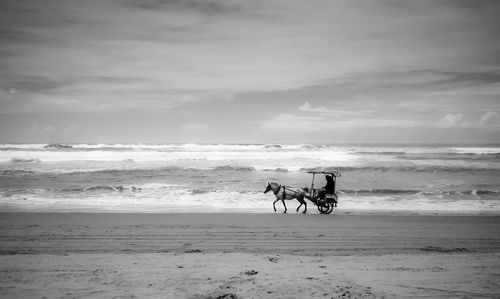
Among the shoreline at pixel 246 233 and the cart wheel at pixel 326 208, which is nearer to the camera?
the shoreline at pixel 246 233

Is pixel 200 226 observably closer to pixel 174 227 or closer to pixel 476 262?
pixel 174 227

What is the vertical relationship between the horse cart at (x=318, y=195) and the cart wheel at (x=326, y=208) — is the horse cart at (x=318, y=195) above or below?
above

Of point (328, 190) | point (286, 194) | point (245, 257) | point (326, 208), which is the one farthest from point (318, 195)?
point (245, 257)

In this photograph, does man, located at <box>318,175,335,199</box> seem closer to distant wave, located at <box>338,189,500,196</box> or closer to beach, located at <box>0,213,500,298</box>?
beach, located at <box>0,213,500,298</box>

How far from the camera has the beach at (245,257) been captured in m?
5.07

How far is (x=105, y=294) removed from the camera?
16.0 feet

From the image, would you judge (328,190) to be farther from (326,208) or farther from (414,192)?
(414,192)

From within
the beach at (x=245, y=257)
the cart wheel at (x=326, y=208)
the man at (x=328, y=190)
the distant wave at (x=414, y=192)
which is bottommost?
the beach at (x=245, y=257)

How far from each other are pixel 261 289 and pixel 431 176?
72.2ft

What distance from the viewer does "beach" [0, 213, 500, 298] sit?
5070 millimetres

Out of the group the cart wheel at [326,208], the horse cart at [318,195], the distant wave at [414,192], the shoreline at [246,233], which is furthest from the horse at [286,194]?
the distant wave at [414,192]

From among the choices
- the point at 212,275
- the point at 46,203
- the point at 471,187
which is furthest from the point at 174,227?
the point at 471,187

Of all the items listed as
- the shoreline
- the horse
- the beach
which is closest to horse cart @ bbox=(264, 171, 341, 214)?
the horse

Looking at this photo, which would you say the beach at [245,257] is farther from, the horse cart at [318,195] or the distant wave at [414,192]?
the distant wave at [414,192]
